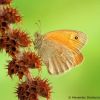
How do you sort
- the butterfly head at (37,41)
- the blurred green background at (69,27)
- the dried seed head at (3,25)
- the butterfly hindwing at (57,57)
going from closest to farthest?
the dried seed head at (3,25) → the butterfly head at (37,41) → the butterfly hindwing at (57,57) → the blurred green background at (69,27)

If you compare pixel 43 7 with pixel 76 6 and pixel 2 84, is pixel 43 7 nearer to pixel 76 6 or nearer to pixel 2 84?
pixel 76 6

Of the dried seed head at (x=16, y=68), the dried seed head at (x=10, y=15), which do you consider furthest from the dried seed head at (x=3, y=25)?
the dried seed head at (x=16, y=68)

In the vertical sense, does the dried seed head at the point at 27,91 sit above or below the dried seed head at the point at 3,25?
below

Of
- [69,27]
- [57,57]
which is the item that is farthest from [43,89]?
→ [69,27]

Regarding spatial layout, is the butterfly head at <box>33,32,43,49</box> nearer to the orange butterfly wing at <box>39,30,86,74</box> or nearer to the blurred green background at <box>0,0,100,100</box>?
the orange butterfly wing at <box>39,30,86,74</box>

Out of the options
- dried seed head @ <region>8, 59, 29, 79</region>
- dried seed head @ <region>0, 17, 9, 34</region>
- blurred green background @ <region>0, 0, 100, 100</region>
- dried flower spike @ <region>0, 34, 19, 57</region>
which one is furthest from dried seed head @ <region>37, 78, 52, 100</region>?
blurred green background @ <region>0, 0, 100, 100</region>

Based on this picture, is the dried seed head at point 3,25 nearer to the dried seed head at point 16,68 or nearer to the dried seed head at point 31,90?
the dried seed head at point 16,68
